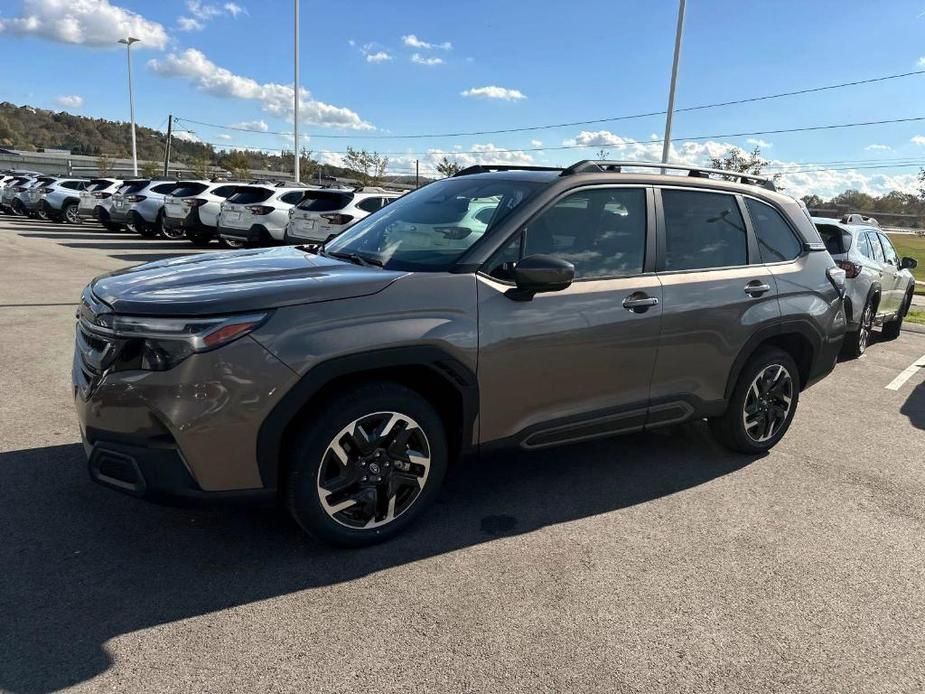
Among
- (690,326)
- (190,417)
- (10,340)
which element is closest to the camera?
(190,417)

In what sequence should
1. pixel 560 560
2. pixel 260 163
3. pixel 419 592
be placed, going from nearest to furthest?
pixel 419 592 → pixel 560 560 → pixel 260 163

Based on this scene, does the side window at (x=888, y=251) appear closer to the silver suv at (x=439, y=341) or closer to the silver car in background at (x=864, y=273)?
the silver car in background at (x=864, y=273)

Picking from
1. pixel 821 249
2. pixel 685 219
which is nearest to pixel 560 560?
pixel 685 219

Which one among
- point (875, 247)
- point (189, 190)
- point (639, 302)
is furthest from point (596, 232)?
point (189, 190)

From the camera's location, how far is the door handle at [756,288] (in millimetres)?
4293

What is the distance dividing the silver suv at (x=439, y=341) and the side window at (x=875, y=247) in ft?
15.6

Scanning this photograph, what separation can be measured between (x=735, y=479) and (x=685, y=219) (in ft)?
5.43

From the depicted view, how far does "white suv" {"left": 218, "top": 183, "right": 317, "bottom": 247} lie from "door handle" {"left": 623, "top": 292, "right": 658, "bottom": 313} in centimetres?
1195

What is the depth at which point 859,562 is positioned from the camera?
3.37 meters

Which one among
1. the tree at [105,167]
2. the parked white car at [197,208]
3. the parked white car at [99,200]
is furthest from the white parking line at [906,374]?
the tree at [105,167]

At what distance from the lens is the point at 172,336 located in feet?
8.89

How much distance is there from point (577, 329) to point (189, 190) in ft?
54.3

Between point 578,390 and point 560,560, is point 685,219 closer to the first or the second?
point 578,390

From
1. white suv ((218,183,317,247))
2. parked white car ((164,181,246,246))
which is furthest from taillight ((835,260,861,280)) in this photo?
parked white car ((164,181,246,246))
